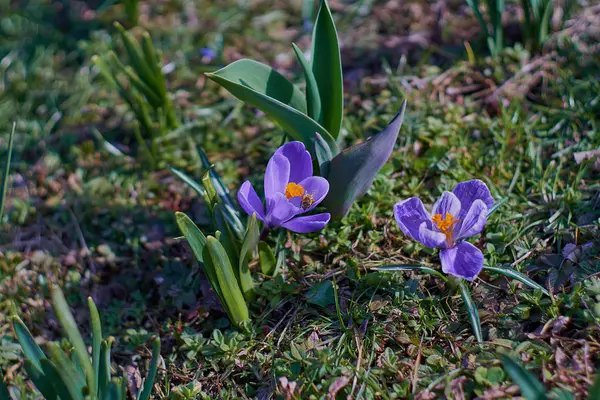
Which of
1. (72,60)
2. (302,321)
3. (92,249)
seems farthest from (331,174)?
(72,60)

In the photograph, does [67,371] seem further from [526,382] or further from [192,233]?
[526,382]

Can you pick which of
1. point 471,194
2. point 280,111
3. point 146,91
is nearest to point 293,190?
point 280,111

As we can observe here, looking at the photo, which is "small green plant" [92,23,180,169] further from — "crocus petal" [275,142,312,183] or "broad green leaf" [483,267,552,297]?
"broad green leaf" [483,267,552,297]

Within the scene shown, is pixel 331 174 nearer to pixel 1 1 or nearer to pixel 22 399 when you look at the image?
pixel 22 399

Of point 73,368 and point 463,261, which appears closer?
point 73,368

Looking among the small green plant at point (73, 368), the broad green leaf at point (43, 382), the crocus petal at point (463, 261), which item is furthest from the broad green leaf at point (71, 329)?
the crocus petal at point (463, 261)

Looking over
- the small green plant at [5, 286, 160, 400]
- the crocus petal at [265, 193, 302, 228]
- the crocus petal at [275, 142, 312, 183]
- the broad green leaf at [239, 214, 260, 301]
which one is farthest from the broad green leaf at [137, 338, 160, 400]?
the crocus petal at [275, 142, 312, 183]
